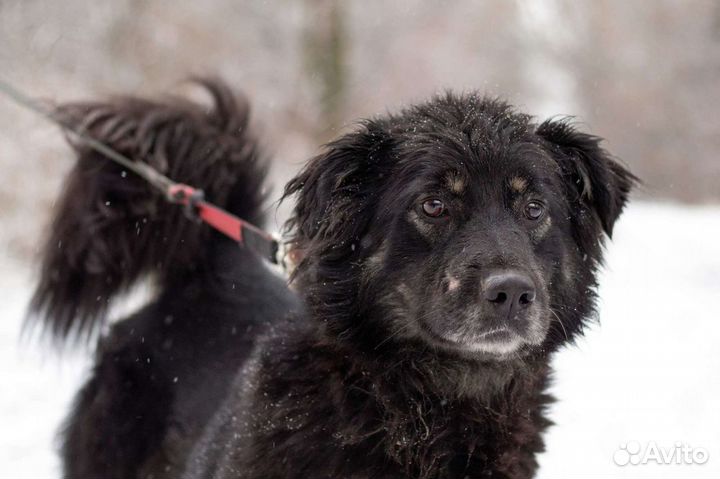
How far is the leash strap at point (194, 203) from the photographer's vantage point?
410cm

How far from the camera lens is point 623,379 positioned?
714 cm

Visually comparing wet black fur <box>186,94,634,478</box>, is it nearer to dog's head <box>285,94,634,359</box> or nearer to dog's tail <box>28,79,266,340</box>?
dog's head <box>285,94,634,359</box>

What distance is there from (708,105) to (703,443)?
765 inches

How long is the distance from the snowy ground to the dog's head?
1.67 ft

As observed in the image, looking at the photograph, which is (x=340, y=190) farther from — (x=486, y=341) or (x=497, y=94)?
(x=497, y=94)

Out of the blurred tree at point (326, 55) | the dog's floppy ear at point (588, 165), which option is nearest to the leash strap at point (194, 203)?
the dog's floppy ear at point (588, 165)

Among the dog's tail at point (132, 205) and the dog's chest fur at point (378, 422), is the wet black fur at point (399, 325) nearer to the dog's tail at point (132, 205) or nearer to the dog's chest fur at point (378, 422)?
the dog's chest fur at point (378, 422)

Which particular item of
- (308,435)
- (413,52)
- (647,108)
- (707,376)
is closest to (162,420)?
(308,435)

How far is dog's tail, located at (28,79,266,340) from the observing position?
4.54 m

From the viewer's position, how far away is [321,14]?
19078mm

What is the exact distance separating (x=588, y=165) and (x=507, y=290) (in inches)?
39.1

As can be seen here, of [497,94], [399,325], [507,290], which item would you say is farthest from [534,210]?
[497,94]

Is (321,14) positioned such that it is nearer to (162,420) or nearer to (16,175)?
(16,175)

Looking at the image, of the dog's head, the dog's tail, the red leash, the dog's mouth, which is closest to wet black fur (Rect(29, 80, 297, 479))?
the dog's tail
